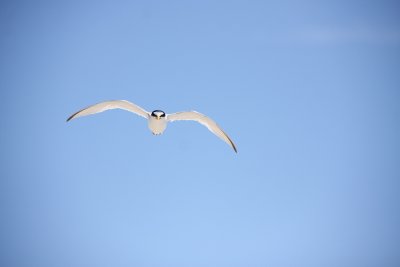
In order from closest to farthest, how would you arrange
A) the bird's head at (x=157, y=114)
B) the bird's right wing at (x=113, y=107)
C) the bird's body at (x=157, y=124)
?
1. the bird's head at (x=157, y=114)
2. the bird's body at (x=157, y=124)
3. the bird's right wing at (x=113, y=107)

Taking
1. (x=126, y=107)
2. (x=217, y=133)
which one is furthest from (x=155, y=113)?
(x=217, y=133)

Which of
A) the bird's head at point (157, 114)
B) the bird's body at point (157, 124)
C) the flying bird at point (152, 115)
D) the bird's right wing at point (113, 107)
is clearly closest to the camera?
the bird's head at point (157, 114)

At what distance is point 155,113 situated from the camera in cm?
1305

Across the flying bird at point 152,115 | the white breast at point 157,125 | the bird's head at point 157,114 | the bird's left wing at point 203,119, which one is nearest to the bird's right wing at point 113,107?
the flying bird at point 152,115

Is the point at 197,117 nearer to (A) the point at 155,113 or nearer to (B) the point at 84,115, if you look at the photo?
(A) the point at 155,113

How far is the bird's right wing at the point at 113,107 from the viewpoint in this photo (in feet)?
45.9

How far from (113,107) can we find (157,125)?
261 cm

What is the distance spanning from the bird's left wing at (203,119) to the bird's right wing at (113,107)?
1344mm

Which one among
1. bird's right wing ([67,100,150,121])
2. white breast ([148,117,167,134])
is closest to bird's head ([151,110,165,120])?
white breast ([148,117,167,134])

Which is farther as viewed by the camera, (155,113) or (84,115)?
(84,115)

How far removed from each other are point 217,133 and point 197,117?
143 cm

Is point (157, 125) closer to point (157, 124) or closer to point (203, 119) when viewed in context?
point (157, 124)

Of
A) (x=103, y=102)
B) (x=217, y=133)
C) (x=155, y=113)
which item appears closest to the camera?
(x=155, y=113)

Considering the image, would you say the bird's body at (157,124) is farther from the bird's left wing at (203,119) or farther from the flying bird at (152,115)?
the bird's left wing at (203,119)
